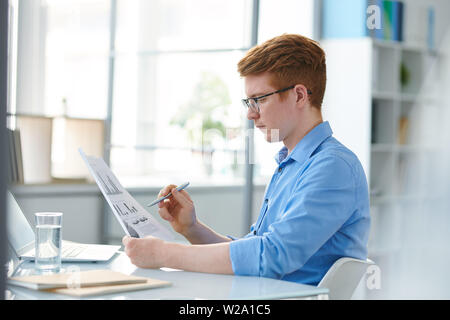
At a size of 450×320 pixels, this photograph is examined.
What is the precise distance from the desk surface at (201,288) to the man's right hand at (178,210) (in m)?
0.27

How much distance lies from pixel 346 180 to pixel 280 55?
0.32m

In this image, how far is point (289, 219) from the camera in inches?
48.1

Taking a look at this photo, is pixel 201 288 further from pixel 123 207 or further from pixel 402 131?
pixel 402 131

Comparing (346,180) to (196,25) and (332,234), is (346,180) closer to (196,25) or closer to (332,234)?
(332,234)

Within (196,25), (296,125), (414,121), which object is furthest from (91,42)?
(296,125)

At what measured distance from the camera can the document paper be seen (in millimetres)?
1335

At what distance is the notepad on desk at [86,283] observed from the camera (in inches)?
40.1

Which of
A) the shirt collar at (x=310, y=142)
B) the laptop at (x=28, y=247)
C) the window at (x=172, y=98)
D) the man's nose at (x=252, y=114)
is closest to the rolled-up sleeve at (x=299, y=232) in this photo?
the shirt collar at (x=310, y=142)

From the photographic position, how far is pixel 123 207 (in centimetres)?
138

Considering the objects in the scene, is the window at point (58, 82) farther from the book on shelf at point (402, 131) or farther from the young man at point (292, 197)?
the book on shelf at point (402, 131)

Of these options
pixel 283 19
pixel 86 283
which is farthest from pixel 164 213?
pixel 283 19

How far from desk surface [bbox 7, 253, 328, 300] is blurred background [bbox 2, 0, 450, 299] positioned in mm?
2079

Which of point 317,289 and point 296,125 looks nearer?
point 317,289
